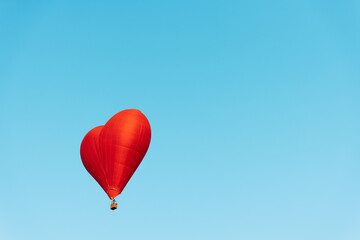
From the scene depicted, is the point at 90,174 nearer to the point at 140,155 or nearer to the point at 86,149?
the point at 86,149

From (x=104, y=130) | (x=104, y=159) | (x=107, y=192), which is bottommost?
(x=107, y=192)

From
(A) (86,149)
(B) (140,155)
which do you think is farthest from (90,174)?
(B) (140,155)

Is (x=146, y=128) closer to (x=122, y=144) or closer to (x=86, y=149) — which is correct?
(x=122, y=144)

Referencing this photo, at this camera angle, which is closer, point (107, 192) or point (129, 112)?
point (107, 192)

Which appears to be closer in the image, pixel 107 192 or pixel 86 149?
pixel 107 192

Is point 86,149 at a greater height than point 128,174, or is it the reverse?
point 86,149

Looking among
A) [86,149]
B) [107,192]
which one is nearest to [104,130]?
[86,149]
